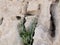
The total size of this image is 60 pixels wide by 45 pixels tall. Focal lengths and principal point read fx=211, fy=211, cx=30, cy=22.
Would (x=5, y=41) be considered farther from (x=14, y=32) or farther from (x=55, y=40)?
(x=55, y=40)

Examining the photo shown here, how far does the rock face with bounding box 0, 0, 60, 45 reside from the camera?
2.13 metres

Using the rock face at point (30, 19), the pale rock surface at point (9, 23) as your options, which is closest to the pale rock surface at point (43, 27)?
the rock face at point (30, 19)

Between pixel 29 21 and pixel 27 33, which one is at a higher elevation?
pixel 29 21

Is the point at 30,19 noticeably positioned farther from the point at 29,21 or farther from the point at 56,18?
the point at 56,18

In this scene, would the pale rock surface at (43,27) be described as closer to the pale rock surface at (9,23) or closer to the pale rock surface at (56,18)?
the pale rock surface at (56,18)

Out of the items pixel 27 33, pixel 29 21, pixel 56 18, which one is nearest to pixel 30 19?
pixel 29 21

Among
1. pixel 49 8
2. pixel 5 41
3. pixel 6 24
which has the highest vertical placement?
pixel 49 8

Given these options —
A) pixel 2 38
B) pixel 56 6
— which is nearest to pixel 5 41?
pixel 2 38

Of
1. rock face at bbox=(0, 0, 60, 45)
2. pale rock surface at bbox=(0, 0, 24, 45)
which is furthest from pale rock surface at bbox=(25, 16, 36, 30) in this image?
pale rock surface at bbox=(0, 0, 24, 45)

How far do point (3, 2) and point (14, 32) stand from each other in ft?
1.75

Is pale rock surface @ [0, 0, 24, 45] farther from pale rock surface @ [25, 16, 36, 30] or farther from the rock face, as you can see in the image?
pale rock surface @ [25, 16, 36, 30]

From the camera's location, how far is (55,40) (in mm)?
2057

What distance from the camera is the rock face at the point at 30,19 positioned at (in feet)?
6.98

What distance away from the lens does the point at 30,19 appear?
2.42m
